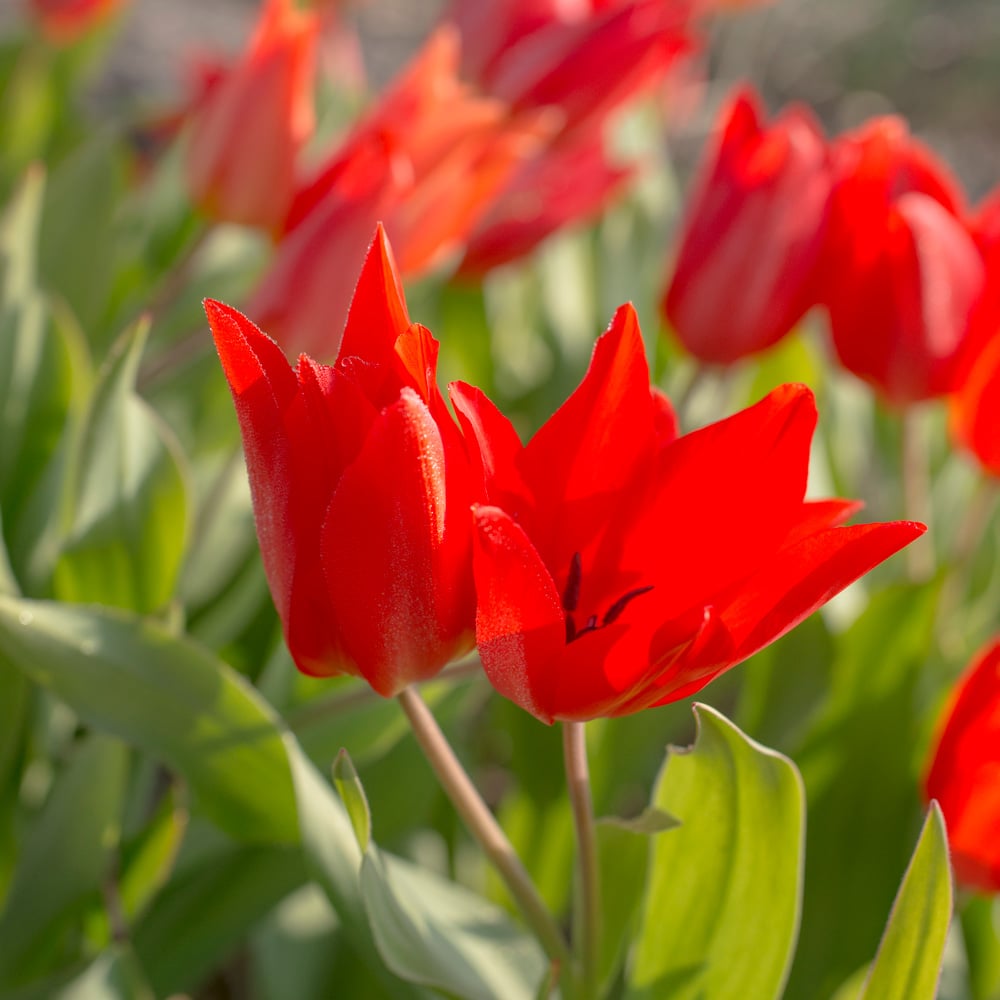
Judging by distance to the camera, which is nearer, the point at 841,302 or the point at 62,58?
the point at 841,302

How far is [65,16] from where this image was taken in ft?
3.69

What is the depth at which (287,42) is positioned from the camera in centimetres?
67

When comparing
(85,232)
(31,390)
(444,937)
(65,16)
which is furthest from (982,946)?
(65,16)

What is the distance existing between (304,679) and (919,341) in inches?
13.7

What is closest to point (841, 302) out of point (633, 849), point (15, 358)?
point (633, 849)

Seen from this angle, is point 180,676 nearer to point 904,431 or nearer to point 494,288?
point 904,431

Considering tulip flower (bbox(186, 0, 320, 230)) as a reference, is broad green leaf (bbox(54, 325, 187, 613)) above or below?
below

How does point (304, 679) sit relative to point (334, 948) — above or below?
above

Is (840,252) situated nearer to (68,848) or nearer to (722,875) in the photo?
(722,875)

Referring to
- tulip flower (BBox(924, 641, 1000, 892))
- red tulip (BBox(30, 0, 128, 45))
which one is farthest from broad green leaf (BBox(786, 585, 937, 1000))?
red tulip (BBox(30, 0, 128, 45))

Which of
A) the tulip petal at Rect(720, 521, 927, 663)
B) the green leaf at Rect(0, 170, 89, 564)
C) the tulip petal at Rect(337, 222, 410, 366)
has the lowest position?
the green leaf at Rect(0, 170, 89, 564)

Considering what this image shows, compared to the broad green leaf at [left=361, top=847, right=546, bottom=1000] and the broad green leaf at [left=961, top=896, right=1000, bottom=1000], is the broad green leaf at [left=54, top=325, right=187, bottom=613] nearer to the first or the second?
the broad green leaf at [left=361, top=847, right=546, bottom=1000]

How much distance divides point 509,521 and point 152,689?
211 millimetres

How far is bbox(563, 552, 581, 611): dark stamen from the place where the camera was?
38 centimetres
